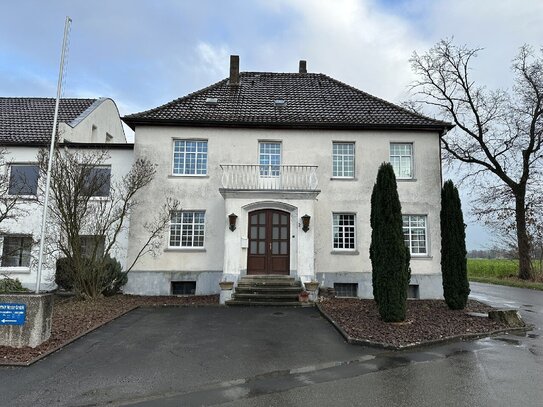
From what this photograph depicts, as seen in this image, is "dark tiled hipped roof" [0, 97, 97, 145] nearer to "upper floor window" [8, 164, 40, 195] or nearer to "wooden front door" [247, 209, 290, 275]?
"upper floor window" [8, 164, 40, 195]

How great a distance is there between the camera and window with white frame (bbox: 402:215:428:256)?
53.8 feet

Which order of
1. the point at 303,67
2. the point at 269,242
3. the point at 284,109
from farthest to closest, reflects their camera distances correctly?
the point at 303,67
the point at 284,109
the point at 269,242

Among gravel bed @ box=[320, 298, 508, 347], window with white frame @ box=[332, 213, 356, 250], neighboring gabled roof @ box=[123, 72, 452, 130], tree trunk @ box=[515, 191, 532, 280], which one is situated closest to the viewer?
gravel bed @ box=[320, 298, 508, 347]

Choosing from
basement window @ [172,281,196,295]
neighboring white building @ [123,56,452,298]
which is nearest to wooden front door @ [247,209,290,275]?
neighboring white building @ [123,56,452,298]

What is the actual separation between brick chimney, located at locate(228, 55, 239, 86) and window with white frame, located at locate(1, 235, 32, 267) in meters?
12.0

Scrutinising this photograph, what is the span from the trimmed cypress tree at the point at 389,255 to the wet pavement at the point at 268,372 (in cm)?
185

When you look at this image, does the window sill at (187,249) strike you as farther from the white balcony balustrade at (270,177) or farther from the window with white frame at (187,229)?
the white balcony balustrade at (270,177)

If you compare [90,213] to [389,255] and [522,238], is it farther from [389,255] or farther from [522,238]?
[522,238]

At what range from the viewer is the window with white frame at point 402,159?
16859mm

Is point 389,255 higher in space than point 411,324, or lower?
higher

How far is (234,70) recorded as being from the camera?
2019 cm

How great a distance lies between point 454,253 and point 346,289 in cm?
521

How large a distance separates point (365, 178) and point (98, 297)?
11622 mm

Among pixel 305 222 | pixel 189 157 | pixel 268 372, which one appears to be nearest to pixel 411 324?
pixel 268 372
